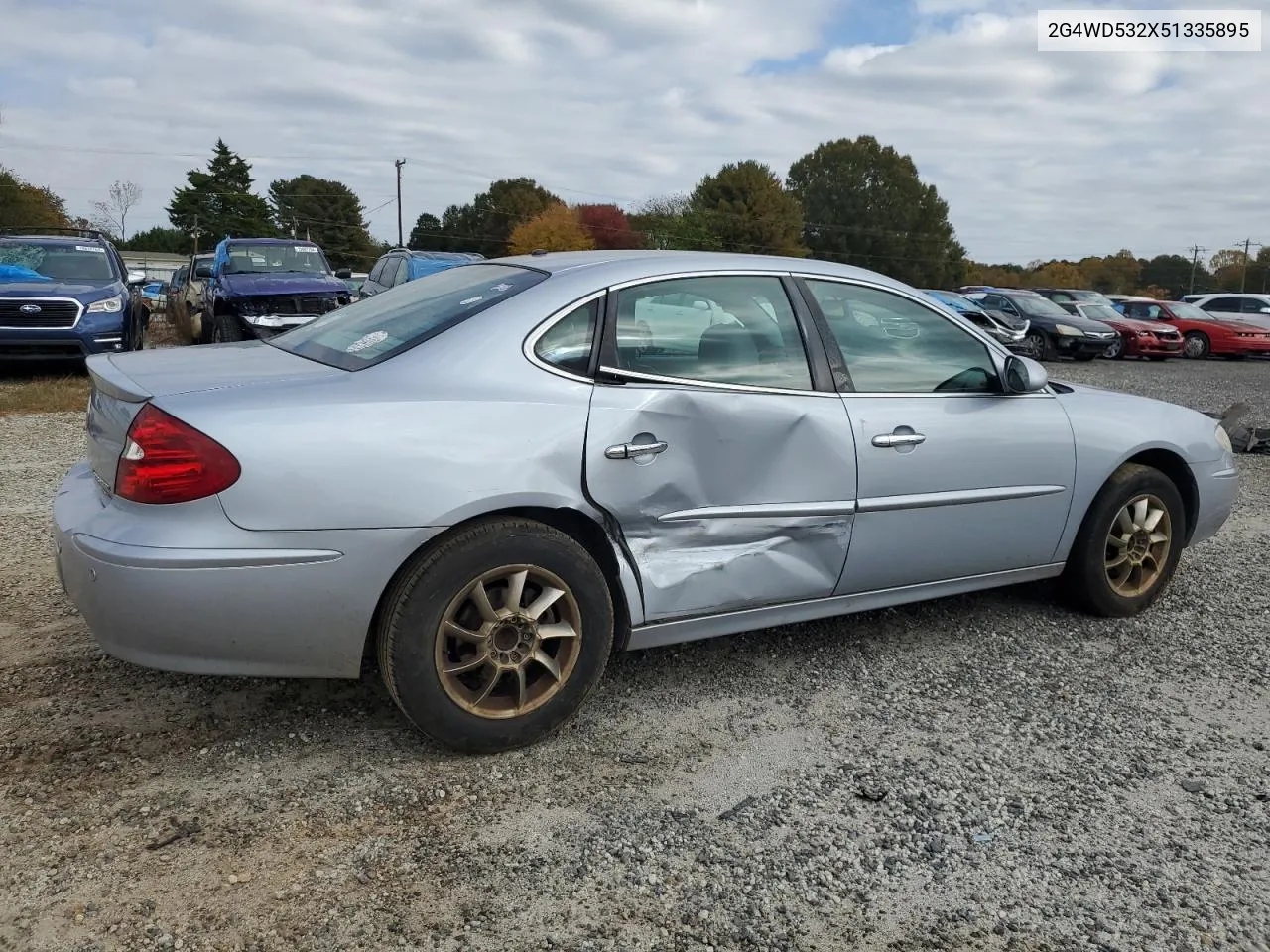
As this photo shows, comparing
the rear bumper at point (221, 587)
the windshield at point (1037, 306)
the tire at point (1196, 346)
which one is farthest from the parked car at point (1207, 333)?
the rear bumper at point (221, 587)

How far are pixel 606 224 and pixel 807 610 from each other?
81476mm

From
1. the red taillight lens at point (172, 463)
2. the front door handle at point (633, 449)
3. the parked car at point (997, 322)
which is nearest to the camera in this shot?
the red taillight lens at point (172, 463)

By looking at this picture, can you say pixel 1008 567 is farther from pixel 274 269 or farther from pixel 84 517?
pixel 274 269

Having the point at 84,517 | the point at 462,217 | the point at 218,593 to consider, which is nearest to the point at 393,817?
the point at 218,593

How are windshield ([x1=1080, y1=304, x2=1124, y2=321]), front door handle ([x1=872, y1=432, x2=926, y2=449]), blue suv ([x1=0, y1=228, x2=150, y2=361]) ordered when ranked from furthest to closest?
windshield ([x1=1080, y1=304, x2=1124, y2=321]), blue suv ([x1=0, y1=228, x2=150, y2=361]), front door handle ([x1=872, y1=432, x2=926, y2=449])

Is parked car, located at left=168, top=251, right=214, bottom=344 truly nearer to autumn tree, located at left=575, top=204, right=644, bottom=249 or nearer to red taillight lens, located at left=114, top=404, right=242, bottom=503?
red taillight lens, located at left=114, top=404, right=242, bottom=503

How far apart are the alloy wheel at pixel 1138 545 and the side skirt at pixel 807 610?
0.99ft

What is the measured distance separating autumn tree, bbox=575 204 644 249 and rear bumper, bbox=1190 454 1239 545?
248 ft

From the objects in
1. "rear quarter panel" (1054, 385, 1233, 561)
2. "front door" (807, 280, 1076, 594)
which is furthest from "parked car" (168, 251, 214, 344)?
"rear quarter panel" (1054, 385, 1233, 561)

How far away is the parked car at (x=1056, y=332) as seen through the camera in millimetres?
19797

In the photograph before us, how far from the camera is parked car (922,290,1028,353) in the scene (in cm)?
1808

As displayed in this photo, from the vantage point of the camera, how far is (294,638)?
108 inches

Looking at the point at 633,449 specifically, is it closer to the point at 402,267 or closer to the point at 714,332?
the point at 714,332

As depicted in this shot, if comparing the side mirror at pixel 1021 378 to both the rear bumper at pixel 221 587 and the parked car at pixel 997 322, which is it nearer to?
the rear bumper at pixel 221 587
